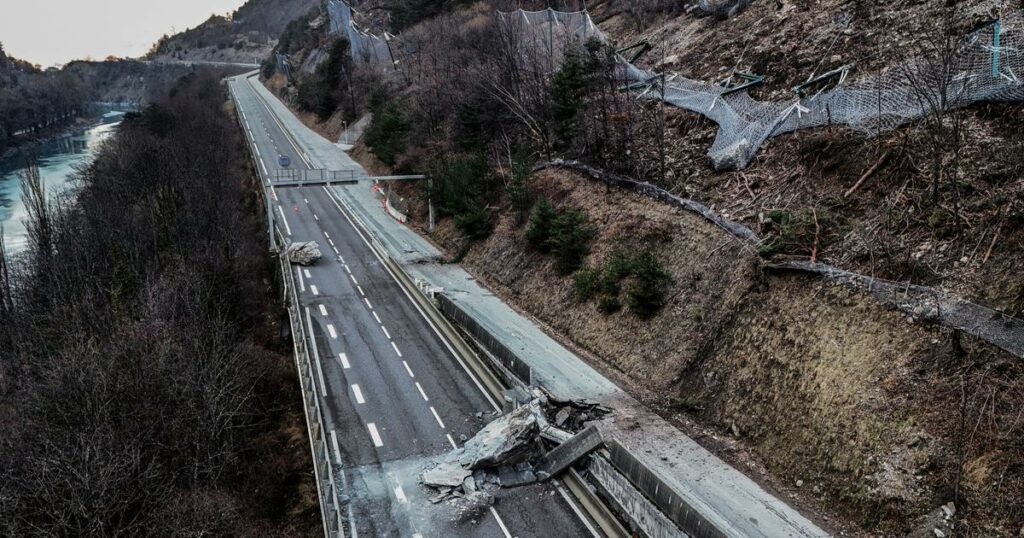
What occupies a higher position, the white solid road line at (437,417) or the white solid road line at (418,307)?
the white solid road line at (418,307)

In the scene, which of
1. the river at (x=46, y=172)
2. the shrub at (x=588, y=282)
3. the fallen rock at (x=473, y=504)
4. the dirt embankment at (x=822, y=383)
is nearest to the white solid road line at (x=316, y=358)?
the fallen rock at (x=473, y=504)

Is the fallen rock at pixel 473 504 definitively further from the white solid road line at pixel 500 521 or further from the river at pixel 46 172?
the river at pixel 46 172

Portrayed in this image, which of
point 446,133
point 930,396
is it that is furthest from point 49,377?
point 446,133

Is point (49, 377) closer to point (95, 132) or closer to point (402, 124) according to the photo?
point (402, 124)

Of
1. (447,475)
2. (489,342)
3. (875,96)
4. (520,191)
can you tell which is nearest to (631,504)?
(447,475)

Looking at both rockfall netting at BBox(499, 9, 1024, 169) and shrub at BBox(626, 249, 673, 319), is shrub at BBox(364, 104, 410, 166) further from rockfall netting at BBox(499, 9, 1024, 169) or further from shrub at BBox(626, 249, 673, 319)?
shrub at BBox(626, 249, 673, 319)

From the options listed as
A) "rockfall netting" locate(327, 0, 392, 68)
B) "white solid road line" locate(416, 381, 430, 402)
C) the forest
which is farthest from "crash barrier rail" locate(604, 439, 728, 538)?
the forest
